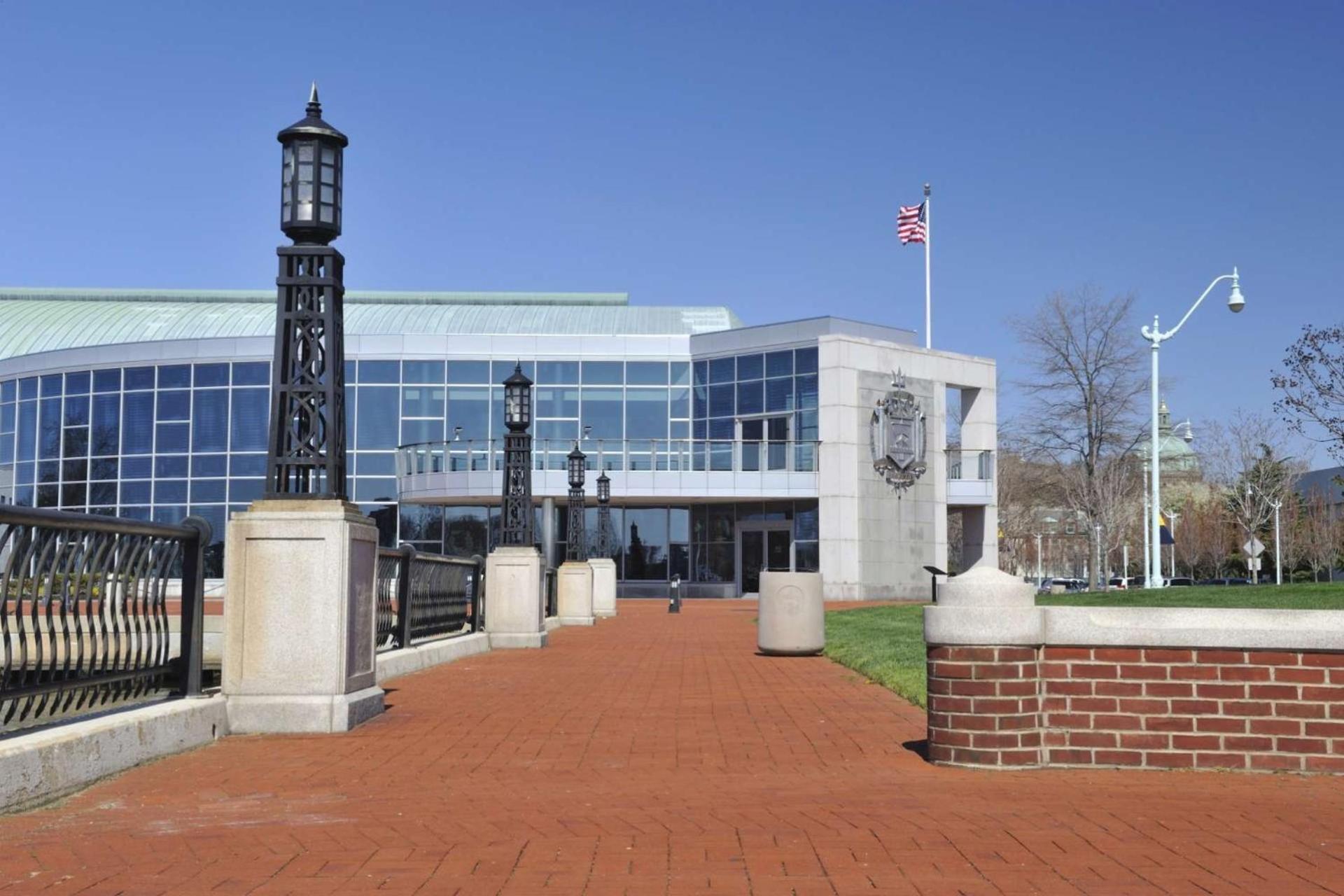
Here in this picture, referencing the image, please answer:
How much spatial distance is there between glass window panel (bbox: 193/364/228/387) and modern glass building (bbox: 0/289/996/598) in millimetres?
86

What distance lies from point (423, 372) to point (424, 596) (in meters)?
38.6

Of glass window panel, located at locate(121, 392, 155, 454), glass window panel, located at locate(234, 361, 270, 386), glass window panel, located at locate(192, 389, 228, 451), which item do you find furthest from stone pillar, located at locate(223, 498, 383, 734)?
glass window panel, located at locate(121, 392, 155, 454)

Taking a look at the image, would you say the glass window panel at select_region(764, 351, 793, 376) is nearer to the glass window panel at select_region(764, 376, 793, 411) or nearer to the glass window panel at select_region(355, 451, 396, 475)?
the glass window panel at select_region(764, 376, 793, 411)

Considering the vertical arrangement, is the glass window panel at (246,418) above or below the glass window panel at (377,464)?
above

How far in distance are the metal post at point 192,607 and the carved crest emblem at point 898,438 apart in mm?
42933

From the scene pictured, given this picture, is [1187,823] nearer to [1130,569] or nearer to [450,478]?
[450,478]

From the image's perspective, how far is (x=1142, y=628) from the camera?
7691 millimetres

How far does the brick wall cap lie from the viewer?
25.2ft

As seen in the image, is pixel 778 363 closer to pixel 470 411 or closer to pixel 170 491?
pixel 470 411

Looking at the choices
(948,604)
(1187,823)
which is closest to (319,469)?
(948,604)

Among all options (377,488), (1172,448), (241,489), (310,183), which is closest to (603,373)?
(377,488)

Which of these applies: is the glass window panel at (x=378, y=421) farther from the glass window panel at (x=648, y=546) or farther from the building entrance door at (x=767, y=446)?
the building entrance door at (x=767, y=446)

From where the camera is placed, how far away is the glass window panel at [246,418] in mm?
53562

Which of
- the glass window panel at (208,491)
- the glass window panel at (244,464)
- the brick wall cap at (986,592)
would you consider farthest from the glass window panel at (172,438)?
the brick wall cap at (986,592)
